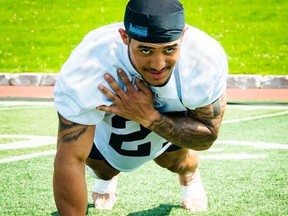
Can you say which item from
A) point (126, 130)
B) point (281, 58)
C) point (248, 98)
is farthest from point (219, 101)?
point (281, 58)

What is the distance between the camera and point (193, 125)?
351cm

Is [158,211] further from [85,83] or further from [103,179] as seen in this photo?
[85,83]

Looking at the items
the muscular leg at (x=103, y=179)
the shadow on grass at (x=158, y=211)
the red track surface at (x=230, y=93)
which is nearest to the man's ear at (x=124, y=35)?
the muscular leg at (x=103, y=179)

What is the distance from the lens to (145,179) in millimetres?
4898

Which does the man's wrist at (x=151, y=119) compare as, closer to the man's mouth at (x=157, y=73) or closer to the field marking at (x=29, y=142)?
the man's mouth at (x=157, y=73)

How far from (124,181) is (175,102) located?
1.59 metres

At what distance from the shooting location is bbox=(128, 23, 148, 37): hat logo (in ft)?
10.2

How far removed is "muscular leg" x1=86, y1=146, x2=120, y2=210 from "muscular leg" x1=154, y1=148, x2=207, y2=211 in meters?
0.29

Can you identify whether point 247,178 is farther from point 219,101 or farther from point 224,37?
point 224,37

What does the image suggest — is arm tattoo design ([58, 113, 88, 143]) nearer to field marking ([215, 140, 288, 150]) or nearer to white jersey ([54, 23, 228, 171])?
white jersey ([54, 23, 228, 171])

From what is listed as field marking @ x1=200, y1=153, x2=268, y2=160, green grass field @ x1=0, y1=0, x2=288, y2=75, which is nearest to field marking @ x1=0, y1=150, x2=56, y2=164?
field marking @ x1=200, y1=153, x2=268, y2=160

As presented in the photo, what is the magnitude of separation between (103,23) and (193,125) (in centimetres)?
1641

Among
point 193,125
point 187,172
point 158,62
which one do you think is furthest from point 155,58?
point 187,172

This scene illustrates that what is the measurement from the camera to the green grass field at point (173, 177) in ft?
13.4
